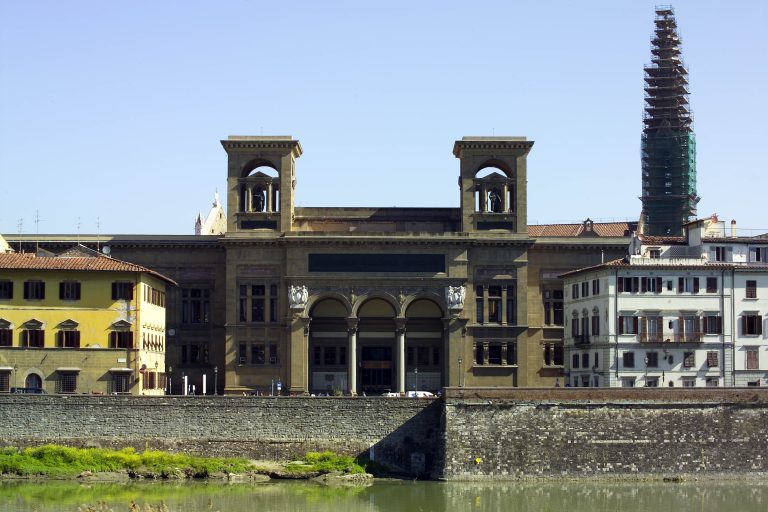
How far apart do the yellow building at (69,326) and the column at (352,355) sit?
1785 cm

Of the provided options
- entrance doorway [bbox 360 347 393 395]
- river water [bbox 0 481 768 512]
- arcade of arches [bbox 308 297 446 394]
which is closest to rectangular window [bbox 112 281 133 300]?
river water [bbox 0 481 768 512]

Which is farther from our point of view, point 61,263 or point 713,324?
point 713,324

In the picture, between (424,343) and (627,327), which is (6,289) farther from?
(627,327)

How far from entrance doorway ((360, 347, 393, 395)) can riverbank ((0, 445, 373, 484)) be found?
26.8 m

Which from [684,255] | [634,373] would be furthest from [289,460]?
[684,255]

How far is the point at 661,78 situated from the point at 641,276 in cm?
6116

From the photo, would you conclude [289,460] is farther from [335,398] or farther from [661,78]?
[661,78]

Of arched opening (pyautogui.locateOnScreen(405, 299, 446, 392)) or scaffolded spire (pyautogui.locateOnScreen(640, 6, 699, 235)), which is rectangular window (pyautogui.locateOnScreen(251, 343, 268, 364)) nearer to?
arched opening (pyautogui.locateOnScreen(405, 299, 446, 392))

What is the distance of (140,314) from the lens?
3263 inches

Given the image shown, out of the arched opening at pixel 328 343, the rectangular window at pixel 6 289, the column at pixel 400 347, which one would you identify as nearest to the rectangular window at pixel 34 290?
the rectangular window at pixel 6 289

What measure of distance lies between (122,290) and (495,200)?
29.9m

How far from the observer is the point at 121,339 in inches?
3214

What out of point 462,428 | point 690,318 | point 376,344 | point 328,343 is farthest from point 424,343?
point 462,428

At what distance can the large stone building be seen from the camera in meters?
96.2
